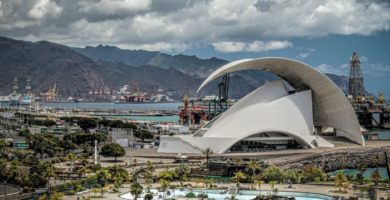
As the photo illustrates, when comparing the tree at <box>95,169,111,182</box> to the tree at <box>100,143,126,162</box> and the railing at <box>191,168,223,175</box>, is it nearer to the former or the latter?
the railing at <box>191,168,223,175</box>

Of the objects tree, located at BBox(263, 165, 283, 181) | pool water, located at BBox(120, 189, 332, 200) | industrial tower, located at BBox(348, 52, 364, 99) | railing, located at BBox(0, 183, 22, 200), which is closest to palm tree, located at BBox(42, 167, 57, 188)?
railing, located at BBox(0, 183, 22, 200)

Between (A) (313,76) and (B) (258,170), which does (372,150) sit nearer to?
(A) (313,76)

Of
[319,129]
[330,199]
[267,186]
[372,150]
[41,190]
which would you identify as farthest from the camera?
[319,129]

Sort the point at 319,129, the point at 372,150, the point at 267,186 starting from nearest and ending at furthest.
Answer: the point at 267,186 → the point at 372,150 → the point at 319,129

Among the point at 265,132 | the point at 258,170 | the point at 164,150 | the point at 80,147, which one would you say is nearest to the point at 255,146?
the point at 265,132

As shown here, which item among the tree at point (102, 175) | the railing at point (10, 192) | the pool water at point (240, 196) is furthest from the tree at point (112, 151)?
the pool water at point (240, 196)

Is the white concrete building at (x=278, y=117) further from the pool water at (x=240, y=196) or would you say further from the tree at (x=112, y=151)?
the pool water at (x=240, y=196)

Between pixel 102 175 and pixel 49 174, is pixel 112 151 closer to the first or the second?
pixel 102 175

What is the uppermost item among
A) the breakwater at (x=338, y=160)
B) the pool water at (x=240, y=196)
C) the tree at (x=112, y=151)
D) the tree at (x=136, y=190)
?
the tree at (x=112, y=151)
